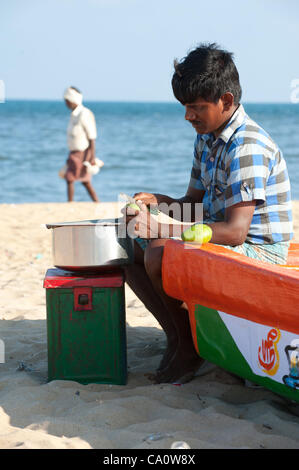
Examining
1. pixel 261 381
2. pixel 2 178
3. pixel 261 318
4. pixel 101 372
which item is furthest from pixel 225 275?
pixel 2 178

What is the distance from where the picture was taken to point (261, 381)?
8.25ft

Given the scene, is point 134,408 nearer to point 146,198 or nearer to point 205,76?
point 146,198

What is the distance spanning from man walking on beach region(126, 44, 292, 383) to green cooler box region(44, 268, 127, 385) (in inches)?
8.4

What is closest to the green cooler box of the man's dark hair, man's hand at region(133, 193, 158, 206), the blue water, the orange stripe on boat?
the orange stripe on boat

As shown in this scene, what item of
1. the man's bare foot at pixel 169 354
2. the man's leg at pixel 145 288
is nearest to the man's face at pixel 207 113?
the man's leg at pixel 145 288

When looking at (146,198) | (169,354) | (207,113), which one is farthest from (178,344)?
(207,113)

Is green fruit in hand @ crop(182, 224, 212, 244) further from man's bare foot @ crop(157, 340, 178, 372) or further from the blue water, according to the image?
the blue water

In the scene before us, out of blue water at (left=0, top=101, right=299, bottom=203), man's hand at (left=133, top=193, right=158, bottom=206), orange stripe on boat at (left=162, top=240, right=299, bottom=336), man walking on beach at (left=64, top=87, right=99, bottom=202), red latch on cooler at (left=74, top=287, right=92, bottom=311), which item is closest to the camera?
orange stripe on boat at (left=162, top=240, right=299, bottom=336)

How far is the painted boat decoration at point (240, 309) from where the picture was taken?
7.62 ft

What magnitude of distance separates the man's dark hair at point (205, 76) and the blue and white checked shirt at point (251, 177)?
0.15m

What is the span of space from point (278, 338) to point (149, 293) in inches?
38.7

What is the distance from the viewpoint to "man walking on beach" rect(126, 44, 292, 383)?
2.74 m

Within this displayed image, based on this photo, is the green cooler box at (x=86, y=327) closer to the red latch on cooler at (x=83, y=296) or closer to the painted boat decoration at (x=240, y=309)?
the red latch on cooler at (x=83, y=296)

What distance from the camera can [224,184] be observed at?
2.92 m
